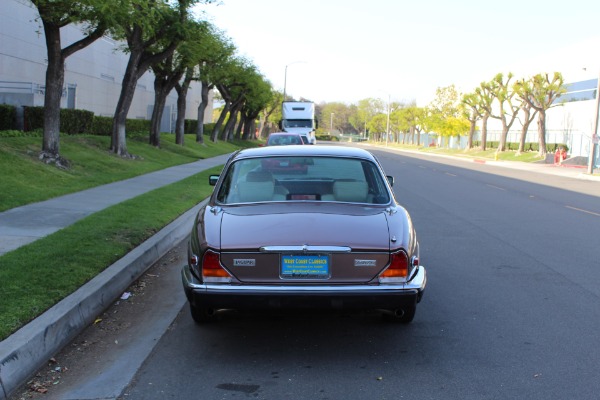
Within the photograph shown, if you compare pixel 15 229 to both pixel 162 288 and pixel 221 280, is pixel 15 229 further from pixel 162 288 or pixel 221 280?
pixel 221 280

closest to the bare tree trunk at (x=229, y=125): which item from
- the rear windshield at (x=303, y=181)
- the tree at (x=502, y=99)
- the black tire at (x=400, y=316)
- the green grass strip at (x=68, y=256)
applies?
the tree at (x=502, y=99)

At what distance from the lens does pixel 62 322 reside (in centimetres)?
505

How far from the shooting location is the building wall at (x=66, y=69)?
30.1 metres

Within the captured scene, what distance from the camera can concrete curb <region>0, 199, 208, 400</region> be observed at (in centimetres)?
420

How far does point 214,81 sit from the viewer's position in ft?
146

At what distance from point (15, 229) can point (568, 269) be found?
25.1ft

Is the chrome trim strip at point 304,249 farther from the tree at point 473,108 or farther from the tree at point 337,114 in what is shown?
the tree at point 337,114

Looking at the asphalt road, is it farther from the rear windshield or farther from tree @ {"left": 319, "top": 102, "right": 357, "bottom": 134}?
tree @ {"left": 319, "top": 102, "right": 357, "bottom": 134}

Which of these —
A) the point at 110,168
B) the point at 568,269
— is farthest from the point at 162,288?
the point at 110,168

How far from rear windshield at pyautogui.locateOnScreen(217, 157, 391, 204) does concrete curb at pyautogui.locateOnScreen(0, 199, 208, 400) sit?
60.1 inches

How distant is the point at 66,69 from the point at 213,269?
119 feet

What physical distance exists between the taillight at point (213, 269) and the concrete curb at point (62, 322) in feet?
4.17

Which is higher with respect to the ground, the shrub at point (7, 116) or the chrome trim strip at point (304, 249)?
the shrub at point (7, 116)

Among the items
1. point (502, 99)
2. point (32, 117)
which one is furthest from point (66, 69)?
point (502, 99)
